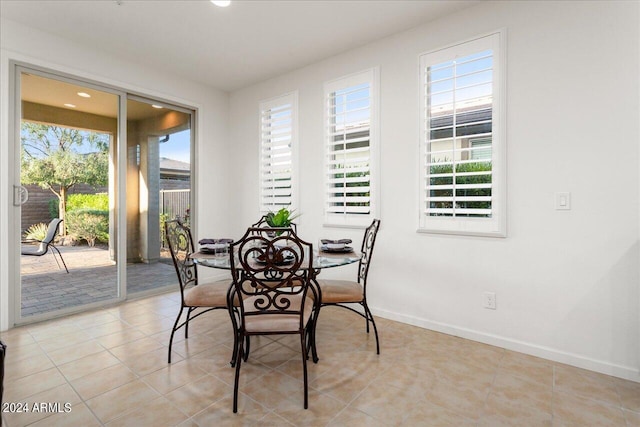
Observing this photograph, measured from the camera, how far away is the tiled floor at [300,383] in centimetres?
171

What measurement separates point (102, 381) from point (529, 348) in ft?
9.75

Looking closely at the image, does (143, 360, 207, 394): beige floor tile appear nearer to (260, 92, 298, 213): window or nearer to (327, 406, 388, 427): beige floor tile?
(327, 406, 388, 427): beige floor tile

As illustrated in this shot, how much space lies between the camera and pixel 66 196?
3311 millimetres

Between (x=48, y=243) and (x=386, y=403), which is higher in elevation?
(x=48, y=243)

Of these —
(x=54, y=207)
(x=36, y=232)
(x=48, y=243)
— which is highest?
(x=54, y=207)

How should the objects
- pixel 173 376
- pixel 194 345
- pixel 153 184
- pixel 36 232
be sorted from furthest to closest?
pixel 153 184 → pixel 36 232 → pixel 194 345 → pixel 173 376

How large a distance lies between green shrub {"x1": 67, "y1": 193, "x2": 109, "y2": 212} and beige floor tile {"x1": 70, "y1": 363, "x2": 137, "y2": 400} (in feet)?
6.48

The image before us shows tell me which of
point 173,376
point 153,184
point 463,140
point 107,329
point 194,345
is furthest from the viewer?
point 153,184

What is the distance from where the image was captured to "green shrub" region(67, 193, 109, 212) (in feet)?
11.0

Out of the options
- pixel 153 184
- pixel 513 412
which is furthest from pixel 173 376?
pixel 153 184

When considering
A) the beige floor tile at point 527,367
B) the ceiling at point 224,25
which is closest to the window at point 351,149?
the ceiling at point 224,25

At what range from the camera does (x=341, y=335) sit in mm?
2762

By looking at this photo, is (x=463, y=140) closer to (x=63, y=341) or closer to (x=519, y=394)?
(x=519, y=394)

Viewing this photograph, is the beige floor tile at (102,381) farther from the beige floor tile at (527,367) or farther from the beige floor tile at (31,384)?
the beige floor tile at (527,367)
